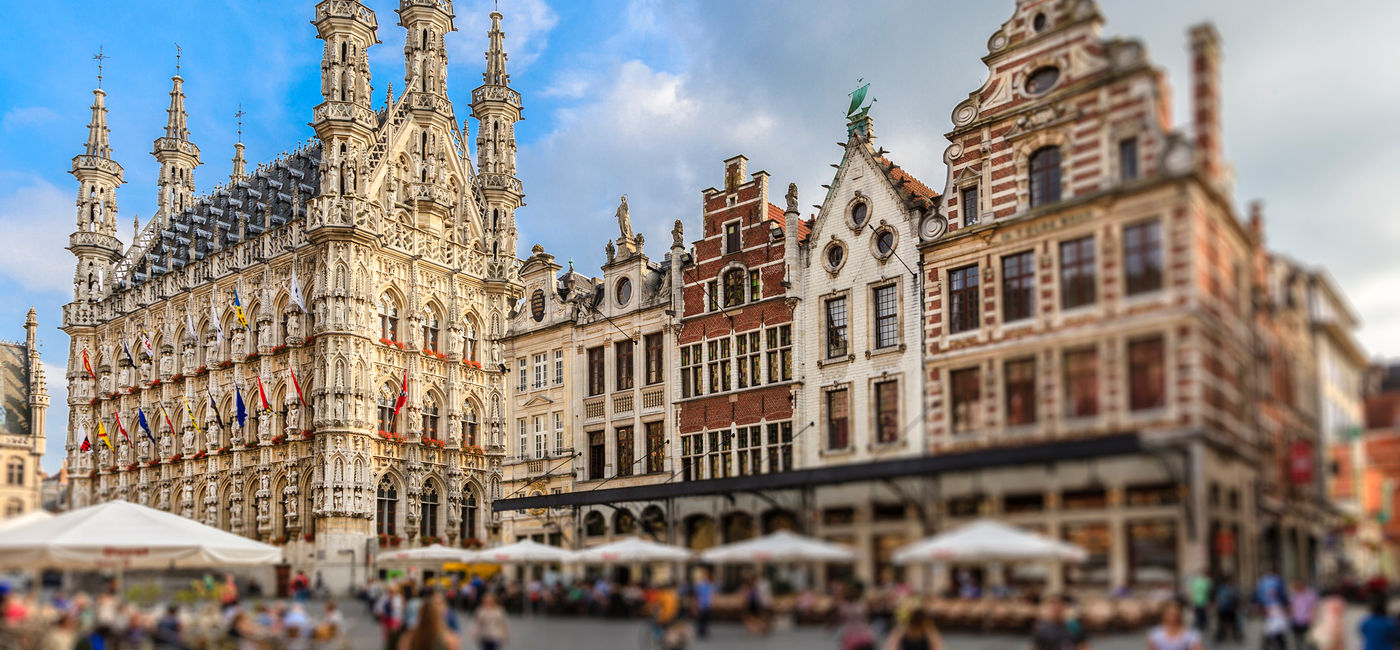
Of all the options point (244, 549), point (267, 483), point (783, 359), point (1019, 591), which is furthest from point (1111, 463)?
point (267, 483)

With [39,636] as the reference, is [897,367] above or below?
above

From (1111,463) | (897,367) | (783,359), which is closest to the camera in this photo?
(1111,463)

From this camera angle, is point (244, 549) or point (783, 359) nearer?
point (244, 549)

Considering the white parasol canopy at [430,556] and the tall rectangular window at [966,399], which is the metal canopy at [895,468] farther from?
the white parasol canopy at [430,556]

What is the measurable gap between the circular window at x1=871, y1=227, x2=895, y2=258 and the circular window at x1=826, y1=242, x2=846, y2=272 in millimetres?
1243

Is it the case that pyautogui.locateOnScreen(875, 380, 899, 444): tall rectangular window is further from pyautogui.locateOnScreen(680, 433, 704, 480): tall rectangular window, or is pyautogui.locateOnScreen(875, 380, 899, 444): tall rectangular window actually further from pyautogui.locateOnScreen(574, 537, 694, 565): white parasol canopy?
pyautogui.locateOnScreen(574, 537, 694, 565): white parasol canopy

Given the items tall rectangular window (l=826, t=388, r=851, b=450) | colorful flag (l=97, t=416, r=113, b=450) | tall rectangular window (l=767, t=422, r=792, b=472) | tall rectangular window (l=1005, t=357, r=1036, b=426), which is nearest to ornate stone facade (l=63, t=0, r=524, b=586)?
colorful flag (l=97, t=416, r=113, b=450)

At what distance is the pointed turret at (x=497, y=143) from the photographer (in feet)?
213

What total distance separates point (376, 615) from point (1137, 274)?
22.5 metres

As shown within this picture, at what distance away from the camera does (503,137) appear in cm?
6581

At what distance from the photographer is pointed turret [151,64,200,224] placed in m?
79.6

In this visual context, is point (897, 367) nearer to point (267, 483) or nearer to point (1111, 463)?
point (1111, 463)

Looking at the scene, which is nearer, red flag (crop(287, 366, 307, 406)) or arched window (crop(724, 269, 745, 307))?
arched window (crop(724, 269, 745, 307))

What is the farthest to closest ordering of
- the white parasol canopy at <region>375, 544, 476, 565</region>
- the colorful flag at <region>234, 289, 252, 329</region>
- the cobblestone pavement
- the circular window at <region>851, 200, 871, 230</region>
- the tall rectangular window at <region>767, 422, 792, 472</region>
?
the colorful flag at <region>234, 289, 252, 329</region> < the white parasol canopy at <region>375, 544, 476, 565</region> < the tall rectangular window at <region>767, 422, 792, 472</region> < the circular window at <region>851, 200, 871, 230</region> < the cobblestone pavement
